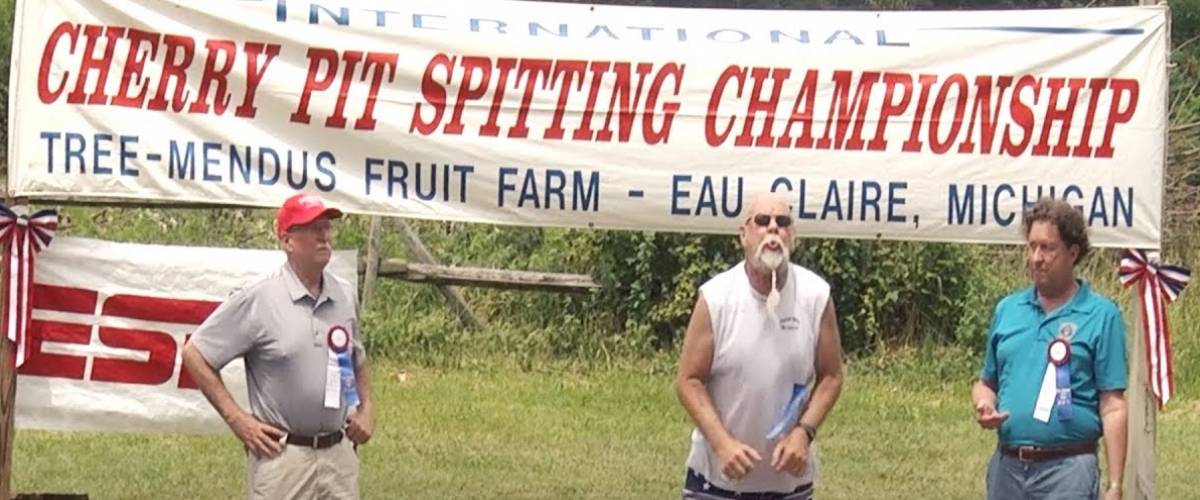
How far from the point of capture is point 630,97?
6836 mm

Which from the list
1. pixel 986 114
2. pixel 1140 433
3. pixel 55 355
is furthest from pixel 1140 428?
pixel 55 355

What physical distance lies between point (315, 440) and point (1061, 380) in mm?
2191

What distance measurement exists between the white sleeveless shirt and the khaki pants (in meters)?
1.13

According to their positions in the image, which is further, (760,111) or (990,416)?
(760,111)

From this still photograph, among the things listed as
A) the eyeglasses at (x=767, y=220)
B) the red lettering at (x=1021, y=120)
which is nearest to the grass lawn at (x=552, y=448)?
the red lettering at (x=1021, y=120)

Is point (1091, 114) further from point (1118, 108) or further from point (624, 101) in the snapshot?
point (624, 101)

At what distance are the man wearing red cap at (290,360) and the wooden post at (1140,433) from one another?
9.54ft

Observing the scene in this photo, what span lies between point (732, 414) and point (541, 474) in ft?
12.6

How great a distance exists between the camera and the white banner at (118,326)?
7000 millimetres

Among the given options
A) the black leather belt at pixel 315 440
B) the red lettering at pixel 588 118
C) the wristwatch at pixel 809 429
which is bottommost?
the black leather belt at pixel 315 440

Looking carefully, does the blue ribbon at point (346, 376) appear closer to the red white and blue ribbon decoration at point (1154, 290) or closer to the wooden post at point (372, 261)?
the red white and blue ribbon decoration at point (1154, 290)

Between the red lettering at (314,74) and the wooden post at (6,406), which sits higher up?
the red lettering at (314,74)

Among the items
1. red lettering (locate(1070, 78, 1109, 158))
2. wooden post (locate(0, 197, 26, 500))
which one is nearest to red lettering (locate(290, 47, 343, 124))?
wooden post (locate(0, 197, 26, 500))

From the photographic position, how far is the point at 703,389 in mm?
5488
